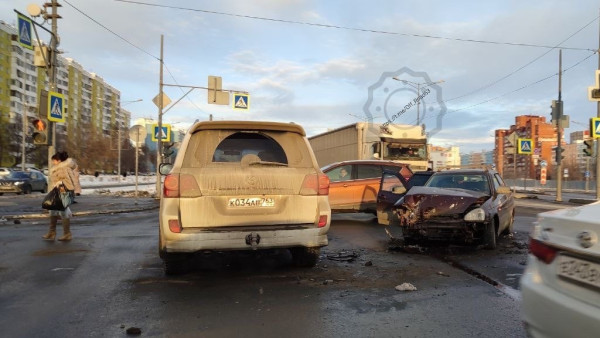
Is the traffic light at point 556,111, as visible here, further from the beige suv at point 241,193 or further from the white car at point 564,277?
the white car at point 564,277

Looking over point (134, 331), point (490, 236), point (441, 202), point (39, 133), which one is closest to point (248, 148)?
point (134, 331)

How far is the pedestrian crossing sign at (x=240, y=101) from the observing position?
23125mm

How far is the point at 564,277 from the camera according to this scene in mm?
2633

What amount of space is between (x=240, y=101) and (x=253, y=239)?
18792 millimetres

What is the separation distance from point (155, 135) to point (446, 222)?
16.6 metres

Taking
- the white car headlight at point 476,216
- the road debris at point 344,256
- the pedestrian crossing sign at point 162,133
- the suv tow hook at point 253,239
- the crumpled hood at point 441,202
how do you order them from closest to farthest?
1. the suv tow hook at point 253,239
2. the road debris at point 344,256
3. the white car headlight at point 476,216
4. the crumpled hood at point 441,202
5. the pedestrian crossing sign at point 162,133

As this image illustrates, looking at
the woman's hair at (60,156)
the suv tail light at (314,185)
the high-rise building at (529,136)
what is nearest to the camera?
the suv tail light at (314,185)

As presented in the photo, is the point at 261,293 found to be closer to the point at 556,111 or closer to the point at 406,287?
the point at 406,287

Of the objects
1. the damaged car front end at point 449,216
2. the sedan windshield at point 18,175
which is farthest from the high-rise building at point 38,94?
the damaged car front end at point 449,216

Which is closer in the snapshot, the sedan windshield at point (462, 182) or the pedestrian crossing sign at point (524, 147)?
the sedan windshield at point (462, 182)

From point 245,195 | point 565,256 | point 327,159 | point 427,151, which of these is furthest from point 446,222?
point 327,159

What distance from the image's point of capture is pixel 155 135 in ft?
68.4

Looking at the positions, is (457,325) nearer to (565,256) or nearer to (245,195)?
(565,256)

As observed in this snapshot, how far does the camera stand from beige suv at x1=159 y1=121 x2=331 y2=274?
4.95m
